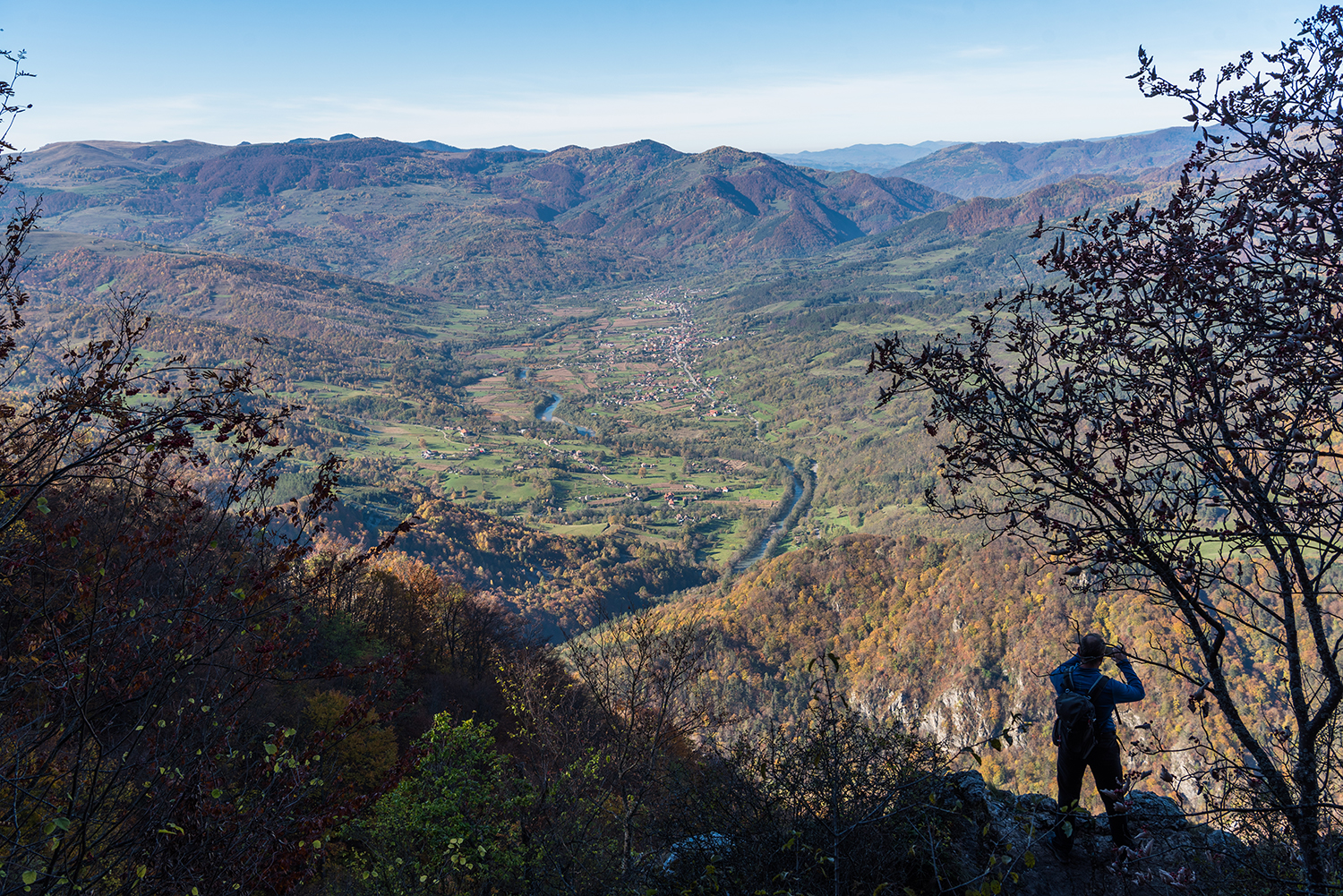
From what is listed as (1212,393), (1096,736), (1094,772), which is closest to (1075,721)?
(1096,736)

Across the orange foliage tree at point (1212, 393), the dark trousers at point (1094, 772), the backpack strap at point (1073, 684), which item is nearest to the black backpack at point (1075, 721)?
the backpack strap at point (1073, 684)

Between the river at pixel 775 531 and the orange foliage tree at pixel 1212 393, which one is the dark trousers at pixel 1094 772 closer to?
the orange foliage tree at pixel 1212 393

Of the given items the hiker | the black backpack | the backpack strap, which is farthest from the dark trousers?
the backpack strap

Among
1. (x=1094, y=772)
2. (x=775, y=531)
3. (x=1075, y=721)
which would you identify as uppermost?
(x=1075, y=721)

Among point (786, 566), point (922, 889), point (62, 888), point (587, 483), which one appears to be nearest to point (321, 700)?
point (62, 888)

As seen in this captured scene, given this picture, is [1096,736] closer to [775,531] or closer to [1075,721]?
[1075,721]

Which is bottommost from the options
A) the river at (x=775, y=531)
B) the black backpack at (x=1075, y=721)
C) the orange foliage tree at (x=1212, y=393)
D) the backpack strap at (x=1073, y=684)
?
the river at (x=775, y=531)
